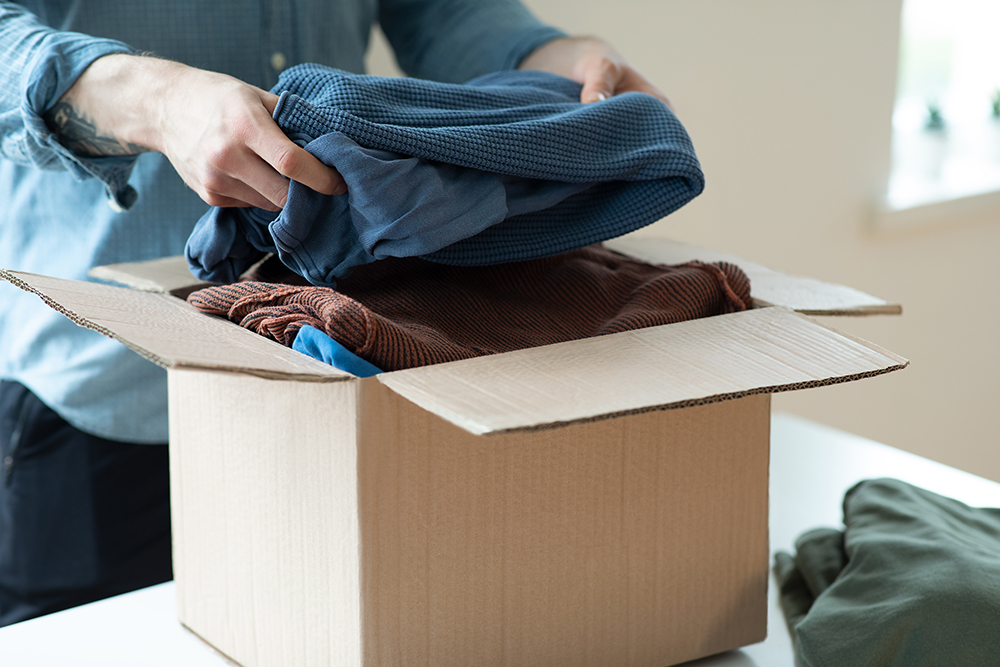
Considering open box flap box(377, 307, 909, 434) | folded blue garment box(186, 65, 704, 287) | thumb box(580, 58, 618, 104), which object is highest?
thumb box(580, 58, 618, 104)

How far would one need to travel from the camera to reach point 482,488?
0.46 metres

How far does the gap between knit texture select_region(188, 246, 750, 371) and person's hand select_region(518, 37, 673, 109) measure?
13cm

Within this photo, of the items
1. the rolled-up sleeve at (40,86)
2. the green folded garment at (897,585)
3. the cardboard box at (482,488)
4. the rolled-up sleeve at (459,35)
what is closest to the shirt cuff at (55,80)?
the rolled-up sleeve at (40,86)

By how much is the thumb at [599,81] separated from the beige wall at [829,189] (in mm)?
699

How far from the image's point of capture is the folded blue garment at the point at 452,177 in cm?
46

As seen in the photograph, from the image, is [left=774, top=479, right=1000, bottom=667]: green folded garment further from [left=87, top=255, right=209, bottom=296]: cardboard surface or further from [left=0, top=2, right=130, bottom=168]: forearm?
[left=0, top=2, right=130, bottom=168]: forearm

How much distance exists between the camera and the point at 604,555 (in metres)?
0.51

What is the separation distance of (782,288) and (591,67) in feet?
0.73

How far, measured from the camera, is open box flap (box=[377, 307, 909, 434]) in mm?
373

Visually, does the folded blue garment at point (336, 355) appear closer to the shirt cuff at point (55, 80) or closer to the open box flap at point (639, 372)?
the open box flap at point (639, 372)

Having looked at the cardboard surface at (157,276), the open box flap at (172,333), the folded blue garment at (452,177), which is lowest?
the cardboard surface at (157,276)

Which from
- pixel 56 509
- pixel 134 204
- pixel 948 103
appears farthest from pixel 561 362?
pixel 948 103

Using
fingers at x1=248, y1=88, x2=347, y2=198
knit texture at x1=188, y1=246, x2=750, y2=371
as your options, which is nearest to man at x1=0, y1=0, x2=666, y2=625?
knit texture at x1=188, y1=246, x2=750, y2=371

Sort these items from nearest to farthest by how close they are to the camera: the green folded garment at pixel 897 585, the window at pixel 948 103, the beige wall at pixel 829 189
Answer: the green folded garment at pixel 897 585 < the beige wall at pixel 829 189 < the window at pixel 948 103
